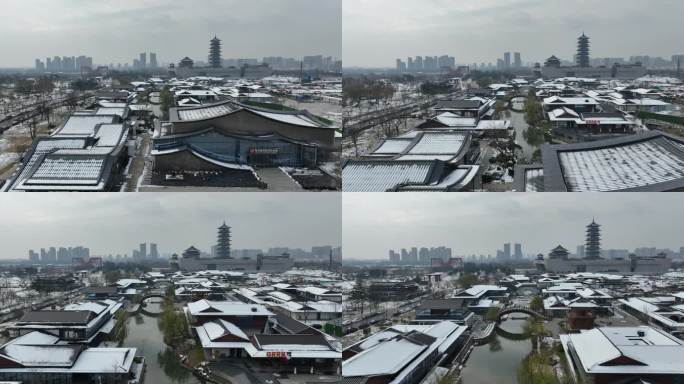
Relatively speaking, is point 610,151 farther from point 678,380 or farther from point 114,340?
point 114,340

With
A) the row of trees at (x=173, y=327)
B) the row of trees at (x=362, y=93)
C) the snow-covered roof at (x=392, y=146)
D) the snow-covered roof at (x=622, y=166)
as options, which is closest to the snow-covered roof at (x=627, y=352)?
the snow-covered roof at (x=622, y=166)

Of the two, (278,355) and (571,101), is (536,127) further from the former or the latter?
(278,355)

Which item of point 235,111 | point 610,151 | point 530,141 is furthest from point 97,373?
point 530,141

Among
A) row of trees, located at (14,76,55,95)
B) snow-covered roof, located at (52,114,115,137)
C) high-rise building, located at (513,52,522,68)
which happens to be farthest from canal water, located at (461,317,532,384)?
high-rise building, located at (513,52,522,68)

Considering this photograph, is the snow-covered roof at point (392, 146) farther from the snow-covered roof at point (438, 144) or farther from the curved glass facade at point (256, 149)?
the curved glass facade at point (256, 149)

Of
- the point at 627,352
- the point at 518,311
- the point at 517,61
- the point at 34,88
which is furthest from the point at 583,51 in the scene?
the point at 627,352

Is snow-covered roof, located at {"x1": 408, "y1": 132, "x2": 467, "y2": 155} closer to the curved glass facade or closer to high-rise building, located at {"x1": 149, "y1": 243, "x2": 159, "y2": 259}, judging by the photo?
the curved glass facade
